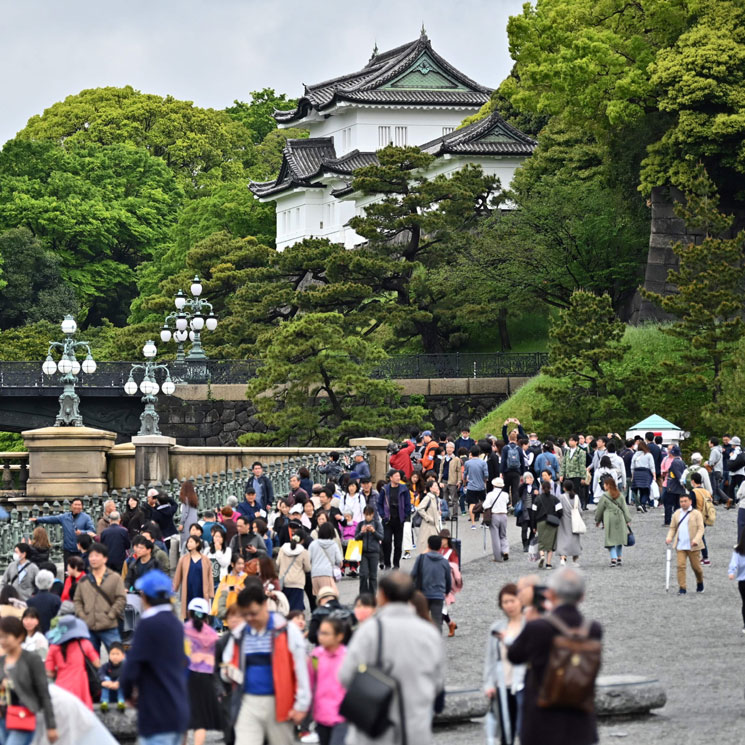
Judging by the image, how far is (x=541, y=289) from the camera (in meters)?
53.3

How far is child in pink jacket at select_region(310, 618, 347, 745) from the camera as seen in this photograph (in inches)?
400

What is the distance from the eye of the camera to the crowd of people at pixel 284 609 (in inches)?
346

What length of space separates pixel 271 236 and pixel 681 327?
3841 centimetres

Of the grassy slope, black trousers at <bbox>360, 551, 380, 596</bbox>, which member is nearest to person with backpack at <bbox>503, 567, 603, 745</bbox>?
black trousers at <bbox>360, 551, 380, 596</bbox>

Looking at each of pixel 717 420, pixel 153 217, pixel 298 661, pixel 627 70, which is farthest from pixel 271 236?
pixel 298 661

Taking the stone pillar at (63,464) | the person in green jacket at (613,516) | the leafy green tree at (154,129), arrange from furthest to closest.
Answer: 1. the leafy green tree at (154,129)
2. the stone pillar at (63,464)
3. the person in green jacket at (613,516)

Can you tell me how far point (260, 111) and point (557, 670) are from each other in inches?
3995

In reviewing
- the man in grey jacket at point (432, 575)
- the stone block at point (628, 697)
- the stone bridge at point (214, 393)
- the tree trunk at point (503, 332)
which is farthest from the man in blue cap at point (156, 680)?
the tree trunk at point (503, 332)

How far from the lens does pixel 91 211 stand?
258 feet

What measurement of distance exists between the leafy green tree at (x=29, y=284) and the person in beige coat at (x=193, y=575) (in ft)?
192

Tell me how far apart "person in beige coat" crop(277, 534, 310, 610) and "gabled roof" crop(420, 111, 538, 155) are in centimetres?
4447

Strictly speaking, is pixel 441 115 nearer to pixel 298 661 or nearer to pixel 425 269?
pixel 425 269

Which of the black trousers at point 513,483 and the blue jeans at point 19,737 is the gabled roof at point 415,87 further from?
the blue jeans at point 19,737

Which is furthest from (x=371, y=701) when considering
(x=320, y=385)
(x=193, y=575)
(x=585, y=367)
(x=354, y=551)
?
(x=585, y=367)
